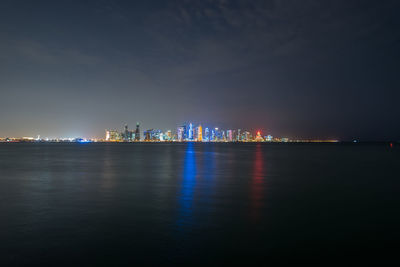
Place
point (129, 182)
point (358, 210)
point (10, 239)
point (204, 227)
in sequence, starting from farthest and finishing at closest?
point (129, 182) < point (358, 210) < point (204, 227) < point (10, 239)

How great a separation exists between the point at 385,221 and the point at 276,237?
5.68 m

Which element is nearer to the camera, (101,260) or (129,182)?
(101,260)

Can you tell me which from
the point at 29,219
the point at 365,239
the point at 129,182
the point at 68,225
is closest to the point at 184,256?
the point at 68,225

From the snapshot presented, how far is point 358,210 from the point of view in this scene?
14148 mm

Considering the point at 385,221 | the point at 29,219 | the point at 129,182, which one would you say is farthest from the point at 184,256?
the point at 129,182

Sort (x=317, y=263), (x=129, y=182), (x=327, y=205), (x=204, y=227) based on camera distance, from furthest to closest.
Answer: (x=129, y=182) < (x=327, y=205) < (x=204, y=227) < (x=317, y=263)

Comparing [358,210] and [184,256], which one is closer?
[184,256]

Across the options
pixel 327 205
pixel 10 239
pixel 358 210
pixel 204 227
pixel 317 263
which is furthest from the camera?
pixel 327 205

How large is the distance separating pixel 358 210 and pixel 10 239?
48.8ft

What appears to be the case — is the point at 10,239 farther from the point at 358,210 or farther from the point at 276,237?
the point at 358,210

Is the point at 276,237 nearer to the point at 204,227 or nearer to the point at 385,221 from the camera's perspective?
the point at 204,227

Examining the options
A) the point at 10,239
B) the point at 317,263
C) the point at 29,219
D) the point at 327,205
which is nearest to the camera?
the point at 317,263

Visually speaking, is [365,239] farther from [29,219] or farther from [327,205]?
[29,219]

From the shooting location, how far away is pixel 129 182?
23.2m
